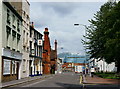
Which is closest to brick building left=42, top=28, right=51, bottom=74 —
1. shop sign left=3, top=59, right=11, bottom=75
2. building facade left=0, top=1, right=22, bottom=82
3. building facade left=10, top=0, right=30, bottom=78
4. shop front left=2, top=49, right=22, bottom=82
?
building facade left=10, top=0, right=30, bottom=78

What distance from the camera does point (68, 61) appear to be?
148125 mm

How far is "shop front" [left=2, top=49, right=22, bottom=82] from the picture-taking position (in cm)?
2850

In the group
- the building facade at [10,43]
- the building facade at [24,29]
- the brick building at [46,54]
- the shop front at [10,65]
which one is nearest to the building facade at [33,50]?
the building facade at [24,29]

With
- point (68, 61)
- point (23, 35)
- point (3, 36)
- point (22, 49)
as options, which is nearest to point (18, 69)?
point (22, 49)

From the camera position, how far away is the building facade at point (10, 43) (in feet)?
91.8

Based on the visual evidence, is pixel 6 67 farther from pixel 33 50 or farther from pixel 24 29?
pixel 33 50

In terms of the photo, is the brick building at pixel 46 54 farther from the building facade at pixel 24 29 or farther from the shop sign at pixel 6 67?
the shop sign at pixel 6 67

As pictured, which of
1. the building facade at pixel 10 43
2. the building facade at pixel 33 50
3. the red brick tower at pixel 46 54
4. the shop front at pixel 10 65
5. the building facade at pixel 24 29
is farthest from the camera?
the red brick tower at pixel 46 54

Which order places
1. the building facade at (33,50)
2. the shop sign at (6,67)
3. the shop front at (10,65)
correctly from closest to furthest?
the shop front at (10,65)
the shop sign at (6,67)
the building facade at (33,50)

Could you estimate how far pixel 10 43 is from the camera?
31250mm

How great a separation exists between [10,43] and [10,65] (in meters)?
2.92

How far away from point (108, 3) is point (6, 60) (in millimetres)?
25820

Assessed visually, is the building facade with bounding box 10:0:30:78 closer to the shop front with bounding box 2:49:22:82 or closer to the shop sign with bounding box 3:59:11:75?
the shop front with bounding box 2:49:22:82

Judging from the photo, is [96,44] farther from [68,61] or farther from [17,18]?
[68,61]
